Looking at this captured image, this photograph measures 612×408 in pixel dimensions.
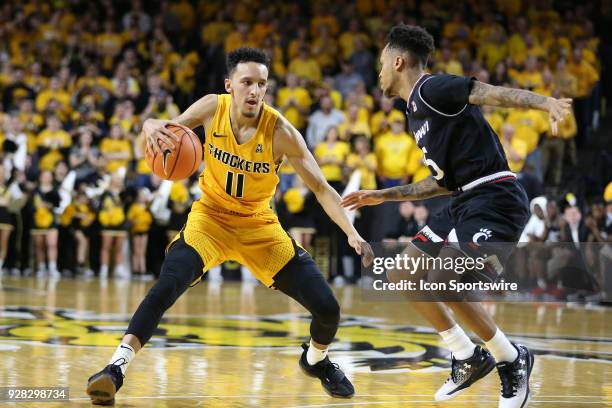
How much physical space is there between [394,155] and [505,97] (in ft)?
34.4

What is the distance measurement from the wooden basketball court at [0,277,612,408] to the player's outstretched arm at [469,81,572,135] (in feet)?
6.20

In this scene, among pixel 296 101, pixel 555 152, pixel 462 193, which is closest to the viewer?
pixel 462 193

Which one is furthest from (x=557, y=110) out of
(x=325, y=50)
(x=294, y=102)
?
(x=325, y=50)

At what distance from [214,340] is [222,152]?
9.52ft

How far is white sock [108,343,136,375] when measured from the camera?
5.75 m

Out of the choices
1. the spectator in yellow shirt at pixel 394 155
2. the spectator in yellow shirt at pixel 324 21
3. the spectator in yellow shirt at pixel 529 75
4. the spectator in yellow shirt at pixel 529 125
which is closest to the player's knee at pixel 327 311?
the spectator in yellow shirt at pixel 394 155

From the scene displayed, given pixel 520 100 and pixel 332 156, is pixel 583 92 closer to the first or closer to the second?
pixel 332 156

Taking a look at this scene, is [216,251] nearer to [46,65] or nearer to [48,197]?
[48,197]

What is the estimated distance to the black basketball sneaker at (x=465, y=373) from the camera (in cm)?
612

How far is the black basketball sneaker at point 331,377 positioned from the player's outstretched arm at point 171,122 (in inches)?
65.7

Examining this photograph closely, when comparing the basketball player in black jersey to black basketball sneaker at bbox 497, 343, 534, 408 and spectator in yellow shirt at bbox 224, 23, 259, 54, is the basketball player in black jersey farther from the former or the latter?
spectator in yellow shirt at bbox 224, 23, 259, 54

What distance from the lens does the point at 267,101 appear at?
17.1 metres

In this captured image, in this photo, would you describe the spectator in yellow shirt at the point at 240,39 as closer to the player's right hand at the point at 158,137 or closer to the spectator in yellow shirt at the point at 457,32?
the spectator in yellow shirt at the point at 457,32

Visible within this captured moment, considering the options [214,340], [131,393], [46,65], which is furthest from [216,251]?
[46,65]
